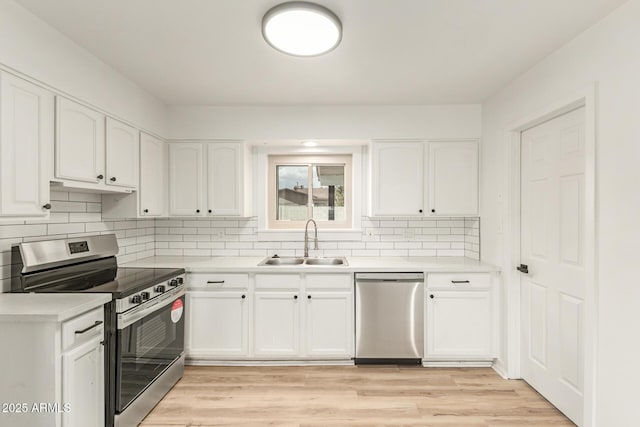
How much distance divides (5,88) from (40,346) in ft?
4.19

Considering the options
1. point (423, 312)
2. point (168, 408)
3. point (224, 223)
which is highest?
point (224, 223)

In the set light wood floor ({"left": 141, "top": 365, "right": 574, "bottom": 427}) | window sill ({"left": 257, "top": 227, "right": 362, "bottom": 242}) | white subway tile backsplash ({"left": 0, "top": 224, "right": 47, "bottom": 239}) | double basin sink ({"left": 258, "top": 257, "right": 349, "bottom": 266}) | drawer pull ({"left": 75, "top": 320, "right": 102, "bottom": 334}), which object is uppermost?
white subway tile backsplash ({"left": 0, "top": 224, "right": 47, "bottom": 239})

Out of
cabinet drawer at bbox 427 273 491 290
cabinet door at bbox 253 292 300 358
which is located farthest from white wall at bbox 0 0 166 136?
cabinet drawer at bbox 427 273 491 290

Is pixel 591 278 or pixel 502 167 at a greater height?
pixel 502 167

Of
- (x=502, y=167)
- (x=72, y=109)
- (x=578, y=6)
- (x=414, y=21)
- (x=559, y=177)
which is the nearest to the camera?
(x=578, y=6)

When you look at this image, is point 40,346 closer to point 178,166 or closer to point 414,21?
point 178,166

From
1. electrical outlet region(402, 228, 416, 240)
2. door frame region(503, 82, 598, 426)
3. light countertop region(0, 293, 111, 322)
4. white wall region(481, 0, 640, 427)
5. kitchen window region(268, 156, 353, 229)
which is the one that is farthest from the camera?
kitchen window region(268, 156, 353, 229)

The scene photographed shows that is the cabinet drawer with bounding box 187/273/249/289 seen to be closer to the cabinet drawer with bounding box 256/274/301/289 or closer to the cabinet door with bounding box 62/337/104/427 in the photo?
the cabinet drawer with bounding box 256/274/301/289

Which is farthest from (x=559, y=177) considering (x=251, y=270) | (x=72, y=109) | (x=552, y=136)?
(x=72, y=109)

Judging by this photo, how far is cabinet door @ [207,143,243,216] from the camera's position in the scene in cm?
337

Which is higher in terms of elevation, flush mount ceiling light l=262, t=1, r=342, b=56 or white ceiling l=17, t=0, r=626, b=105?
white ceiling l=17, t=0, r=626, b=105

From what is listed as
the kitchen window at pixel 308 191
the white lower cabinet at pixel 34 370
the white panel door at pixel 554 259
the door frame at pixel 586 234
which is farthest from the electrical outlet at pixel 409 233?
the white lower cabinet at pixel 34 370

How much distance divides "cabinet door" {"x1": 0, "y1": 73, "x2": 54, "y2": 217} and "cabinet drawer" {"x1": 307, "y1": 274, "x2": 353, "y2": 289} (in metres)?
1.94

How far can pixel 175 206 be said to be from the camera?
133 inches
